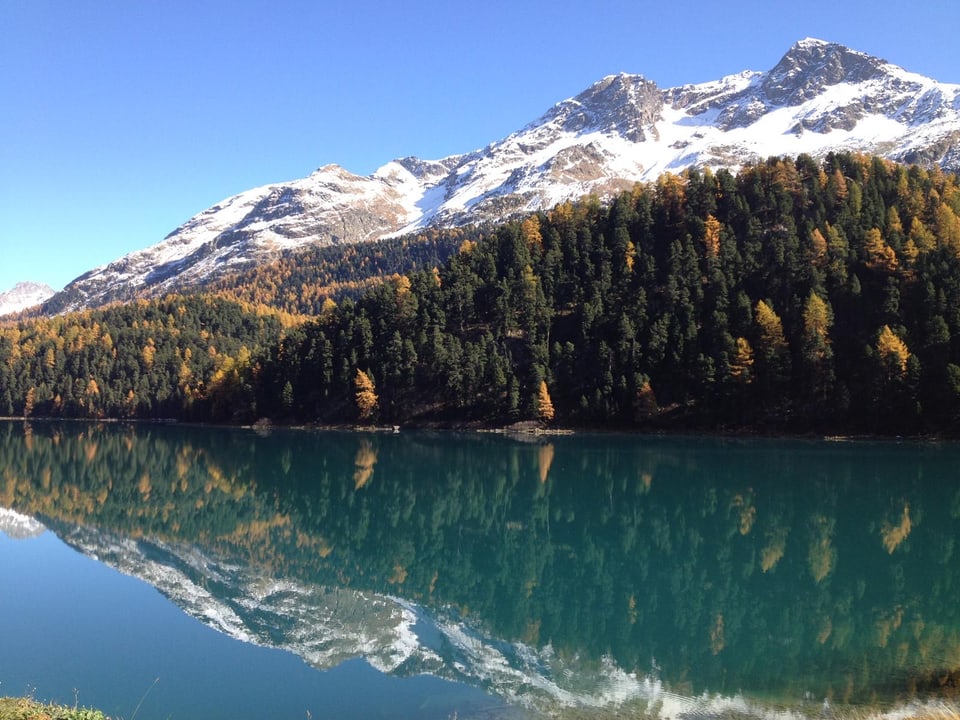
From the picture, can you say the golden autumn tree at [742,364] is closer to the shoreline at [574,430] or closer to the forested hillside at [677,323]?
the forested hillside at [677,323]

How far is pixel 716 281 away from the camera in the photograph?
100 metres

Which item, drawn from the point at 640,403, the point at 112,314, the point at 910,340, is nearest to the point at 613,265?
the point at 640,403

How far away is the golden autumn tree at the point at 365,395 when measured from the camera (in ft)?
359

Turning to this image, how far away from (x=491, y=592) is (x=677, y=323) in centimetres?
7626

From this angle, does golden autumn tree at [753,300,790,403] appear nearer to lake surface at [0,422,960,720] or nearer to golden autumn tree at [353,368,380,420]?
lake surface at [0,422,960,720]

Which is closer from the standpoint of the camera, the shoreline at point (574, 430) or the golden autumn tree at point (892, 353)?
the golden autumn tree at point (892, 353)

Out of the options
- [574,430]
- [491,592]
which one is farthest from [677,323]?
[491,592]

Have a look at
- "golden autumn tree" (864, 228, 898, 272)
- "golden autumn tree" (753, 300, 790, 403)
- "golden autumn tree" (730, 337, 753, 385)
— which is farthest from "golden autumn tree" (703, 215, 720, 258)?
"golden autumn tree" (730, 337, 753, 385)

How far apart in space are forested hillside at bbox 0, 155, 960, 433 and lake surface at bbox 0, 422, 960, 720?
27.1 meters

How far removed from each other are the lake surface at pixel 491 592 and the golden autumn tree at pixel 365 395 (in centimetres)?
4716

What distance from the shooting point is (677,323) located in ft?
325

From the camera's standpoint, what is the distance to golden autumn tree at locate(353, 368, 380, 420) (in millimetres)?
109506

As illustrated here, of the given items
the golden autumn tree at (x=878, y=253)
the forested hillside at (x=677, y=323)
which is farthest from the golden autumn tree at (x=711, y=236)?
the golden autumn tree at (x=878, y=253)

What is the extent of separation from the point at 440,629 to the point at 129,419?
149974mm
